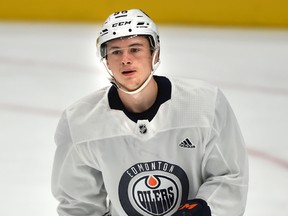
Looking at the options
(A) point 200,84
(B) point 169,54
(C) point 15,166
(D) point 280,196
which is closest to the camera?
(A) point 200,84

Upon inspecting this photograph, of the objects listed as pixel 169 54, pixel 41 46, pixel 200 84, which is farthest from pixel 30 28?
pixel 200 84

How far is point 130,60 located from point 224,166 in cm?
42

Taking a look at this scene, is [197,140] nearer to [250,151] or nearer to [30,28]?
[250,151]

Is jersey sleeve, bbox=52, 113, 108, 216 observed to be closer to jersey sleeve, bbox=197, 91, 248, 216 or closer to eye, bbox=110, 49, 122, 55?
eye, bbox=110, 49, 122, 55

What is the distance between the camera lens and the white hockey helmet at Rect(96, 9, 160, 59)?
1.83 m

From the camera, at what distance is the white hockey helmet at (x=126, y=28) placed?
1.83m

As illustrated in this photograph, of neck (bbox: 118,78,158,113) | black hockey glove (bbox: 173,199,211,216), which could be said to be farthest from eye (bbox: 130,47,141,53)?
black hockey glove (bbox: 173,199,211,216)

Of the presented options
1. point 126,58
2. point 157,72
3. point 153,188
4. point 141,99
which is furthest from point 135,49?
point 157,72

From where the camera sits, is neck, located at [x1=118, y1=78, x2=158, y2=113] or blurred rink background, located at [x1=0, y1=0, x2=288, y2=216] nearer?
neck, located at [x1=118, y1=78, x2=158, y2=113]

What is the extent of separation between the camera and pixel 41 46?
6.66 metres

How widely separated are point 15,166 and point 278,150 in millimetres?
1305

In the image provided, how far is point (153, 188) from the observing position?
1952 mm

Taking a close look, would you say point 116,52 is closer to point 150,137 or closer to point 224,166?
point 150,137

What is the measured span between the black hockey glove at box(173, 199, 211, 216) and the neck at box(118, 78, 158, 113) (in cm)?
31
